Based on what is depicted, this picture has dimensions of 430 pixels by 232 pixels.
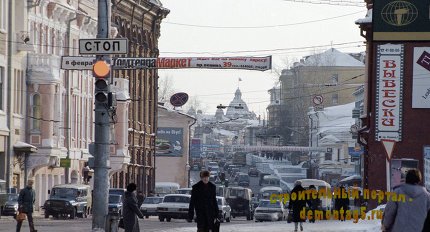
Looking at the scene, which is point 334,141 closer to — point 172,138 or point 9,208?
point 172,138

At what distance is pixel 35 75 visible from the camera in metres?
66.8

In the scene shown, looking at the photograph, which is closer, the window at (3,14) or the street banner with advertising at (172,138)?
the window at (3,14)

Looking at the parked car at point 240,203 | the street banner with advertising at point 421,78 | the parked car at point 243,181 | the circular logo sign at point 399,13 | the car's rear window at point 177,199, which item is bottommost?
the parked car at point 243,181

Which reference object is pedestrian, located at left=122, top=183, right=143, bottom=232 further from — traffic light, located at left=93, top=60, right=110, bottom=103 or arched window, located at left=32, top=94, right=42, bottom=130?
arched window, located at left=32, top=94, right=42, bottom=130

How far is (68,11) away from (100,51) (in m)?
46.6

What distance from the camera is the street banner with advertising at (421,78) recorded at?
5822cm

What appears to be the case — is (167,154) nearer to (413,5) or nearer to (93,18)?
(93,18)

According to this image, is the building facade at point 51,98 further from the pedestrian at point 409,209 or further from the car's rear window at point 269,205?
the pedestrian at point 409,209

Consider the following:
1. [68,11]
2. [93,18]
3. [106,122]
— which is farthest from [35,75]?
[106,122]

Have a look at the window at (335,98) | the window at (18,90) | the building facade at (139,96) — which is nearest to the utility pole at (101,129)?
the window at (18,90)

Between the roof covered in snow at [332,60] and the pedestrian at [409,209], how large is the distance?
145 meters

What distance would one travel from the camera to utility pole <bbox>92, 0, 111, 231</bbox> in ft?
89.2

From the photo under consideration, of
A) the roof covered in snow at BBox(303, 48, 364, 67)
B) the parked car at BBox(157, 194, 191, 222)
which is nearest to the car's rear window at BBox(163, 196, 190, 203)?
the parked car at BBox(157, 194, 191, 222)

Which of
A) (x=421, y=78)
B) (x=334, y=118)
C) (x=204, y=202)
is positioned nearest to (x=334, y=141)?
(x=334, y=118)
